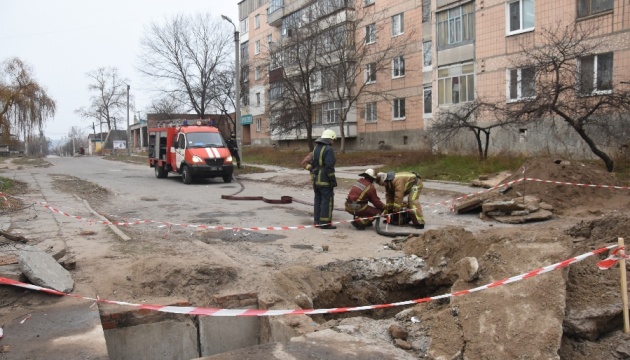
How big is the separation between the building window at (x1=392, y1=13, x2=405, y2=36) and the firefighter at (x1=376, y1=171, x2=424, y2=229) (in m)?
24.6

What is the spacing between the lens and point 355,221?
32.4 ft

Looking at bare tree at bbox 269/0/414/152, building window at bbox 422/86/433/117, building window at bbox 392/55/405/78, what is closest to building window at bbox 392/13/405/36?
bare tree at bbox 269/0/414/152

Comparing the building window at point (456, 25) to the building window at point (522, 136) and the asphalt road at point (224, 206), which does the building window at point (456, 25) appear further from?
the asphalt road at point (224, 206)

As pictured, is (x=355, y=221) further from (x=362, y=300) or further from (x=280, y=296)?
(x=280, y=296)

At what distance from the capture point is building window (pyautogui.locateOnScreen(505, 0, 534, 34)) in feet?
73.3

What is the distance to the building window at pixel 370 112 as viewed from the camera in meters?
35.1

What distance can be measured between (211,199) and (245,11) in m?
46.4

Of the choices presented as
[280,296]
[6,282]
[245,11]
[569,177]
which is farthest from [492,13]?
[245,11]

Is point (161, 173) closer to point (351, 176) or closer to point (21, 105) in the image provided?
point (351, 176)

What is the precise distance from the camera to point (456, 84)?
26609 millimetres

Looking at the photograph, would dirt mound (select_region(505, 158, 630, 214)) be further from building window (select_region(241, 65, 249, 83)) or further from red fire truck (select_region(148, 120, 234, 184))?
building window (select_region(241, 65, 249, 83))

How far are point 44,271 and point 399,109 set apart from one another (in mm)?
29221

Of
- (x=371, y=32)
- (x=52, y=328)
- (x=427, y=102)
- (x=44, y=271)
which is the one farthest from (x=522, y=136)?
(x=52, y=328)

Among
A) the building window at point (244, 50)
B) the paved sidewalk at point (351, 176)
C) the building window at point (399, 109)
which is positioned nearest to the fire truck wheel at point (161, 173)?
the paved sidewalk at point (351, 176)
